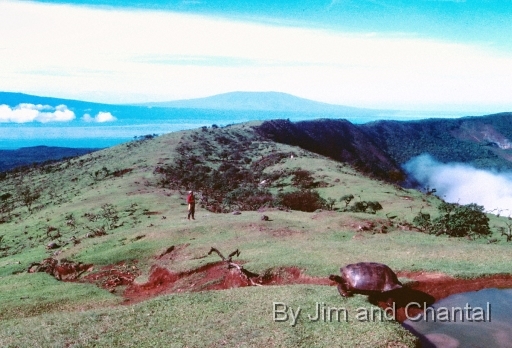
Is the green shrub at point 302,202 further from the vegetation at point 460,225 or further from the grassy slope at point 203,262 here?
the vegetation at point 460,225

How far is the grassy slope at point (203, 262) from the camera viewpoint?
10508 millimetres

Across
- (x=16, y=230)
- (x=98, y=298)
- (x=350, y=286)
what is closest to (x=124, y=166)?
(x=16, y=230)

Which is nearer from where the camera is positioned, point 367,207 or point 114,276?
point 114,276

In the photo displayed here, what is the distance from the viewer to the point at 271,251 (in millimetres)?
17703

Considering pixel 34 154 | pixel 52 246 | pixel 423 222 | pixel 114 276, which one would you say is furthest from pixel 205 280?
pixel 34 154

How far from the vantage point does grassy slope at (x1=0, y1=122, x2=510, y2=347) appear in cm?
1051

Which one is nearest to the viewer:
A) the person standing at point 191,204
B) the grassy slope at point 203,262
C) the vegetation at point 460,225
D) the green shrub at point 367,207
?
the grassy slope at point 203,262

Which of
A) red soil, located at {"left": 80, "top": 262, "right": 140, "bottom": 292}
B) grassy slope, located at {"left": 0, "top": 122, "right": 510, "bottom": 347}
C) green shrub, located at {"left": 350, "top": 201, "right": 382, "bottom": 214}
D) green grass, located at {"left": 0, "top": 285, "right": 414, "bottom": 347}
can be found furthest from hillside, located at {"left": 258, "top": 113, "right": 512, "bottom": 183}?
green grass, located at {"left": 0, "top": 285, "right": 414, "bottom": 347}

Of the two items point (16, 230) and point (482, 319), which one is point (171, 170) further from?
point (482, 319)

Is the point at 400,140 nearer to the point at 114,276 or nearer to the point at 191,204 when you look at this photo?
the point at 191,204

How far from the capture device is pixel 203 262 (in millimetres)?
16922

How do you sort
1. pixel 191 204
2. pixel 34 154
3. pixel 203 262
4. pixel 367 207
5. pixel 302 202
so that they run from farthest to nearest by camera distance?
pixel 34 154 < pixel 302 202 < pixel 367 207 < pixel 191 204 < pixel 203 262

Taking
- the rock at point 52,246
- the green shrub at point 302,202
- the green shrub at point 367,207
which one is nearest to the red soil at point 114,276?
the rock at point 52,246

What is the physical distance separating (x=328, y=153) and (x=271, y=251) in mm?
69070
